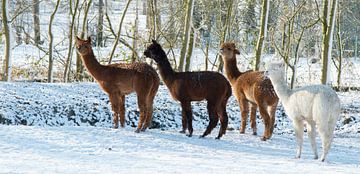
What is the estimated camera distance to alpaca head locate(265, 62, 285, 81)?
8516 mm

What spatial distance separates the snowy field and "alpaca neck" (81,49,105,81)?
3.11ft

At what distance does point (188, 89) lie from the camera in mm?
9961

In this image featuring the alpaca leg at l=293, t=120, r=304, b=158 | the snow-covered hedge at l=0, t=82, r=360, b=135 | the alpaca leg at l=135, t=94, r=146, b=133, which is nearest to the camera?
the alpaca leg at l=293, t=120, r=304, b=158

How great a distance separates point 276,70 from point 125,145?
99.0 inches

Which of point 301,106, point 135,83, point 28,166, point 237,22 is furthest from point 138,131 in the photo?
point 237,22

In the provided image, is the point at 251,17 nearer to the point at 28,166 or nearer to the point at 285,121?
the point at 285,121

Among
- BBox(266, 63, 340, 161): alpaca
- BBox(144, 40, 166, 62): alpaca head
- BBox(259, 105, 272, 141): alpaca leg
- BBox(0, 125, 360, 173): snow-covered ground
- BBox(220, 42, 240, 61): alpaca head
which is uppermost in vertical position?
BBox(220, 42, 240, 61): alpaca head

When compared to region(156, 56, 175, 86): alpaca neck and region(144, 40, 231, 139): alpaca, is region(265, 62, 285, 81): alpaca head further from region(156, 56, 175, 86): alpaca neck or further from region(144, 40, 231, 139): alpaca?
region(156, 56, 175, 86): alpaca neck

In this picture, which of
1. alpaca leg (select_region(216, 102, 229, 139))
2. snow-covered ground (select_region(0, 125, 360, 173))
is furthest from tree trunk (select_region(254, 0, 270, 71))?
alpaca leg (select_region(216, 102, 229, 139))

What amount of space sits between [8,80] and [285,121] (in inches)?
321

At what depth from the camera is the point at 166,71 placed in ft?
34.0

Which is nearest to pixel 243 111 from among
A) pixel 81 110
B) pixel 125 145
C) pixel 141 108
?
pixel 141 108

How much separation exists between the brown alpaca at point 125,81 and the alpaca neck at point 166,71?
0.15m

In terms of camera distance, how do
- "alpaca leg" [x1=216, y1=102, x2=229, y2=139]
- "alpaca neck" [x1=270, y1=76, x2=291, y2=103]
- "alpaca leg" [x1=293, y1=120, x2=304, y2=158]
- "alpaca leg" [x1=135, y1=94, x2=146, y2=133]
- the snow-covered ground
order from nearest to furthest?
the snow-covered ground < "alpaca leg" [x1=293, y1=120, x2=304, y2=158] < "alpaca neck" [x1=270, y1=76, x2=291, y2=103] < "alpaca leg" [x1=135, y1=94, x2=146, y2=133] < "alpaca leg" [x1=216, y1=102, x2=229, y2=139]
